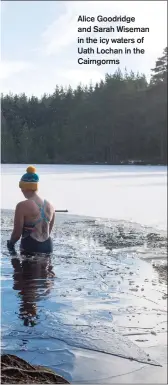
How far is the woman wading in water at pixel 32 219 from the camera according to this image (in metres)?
5.01

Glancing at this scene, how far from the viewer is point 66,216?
1072 centimetres

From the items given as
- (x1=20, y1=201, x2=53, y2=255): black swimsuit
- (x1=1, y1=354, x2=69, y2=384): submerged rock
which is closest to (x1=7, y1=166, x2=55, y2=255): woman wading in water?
(x1=20, y1=201, x2=53, y2=255): black swimsuit

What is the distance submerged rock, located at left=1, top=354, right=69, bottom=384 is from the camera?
2059 millimetres

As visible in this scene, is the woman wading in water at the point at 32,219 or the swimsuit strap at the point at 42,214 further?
the swimsuit strap at the point at 42,214

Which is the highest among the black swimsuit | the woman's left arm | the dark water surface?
the woman's left arm

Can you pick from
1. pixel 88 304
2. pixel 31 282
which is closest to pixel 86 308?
pixel 88 304

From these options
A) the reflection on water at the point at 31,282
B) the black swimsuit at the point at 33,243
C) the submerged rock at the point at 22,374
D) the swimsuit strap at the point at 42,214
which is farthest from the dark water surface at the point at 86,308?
the swimsuit strap at the point at 42,214

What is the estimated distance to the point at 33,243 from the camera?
5.45 meters

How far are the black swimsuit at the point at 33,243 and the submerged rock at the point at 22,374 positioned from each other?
2905mm

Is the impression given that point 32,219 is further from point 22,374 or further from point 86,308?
point 22,374

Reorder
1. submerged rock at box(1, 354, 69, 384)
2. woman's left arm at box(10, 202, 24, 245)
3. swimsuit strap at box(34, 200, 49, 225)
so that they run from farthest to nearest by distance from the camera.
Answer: swimsuit strap at box(34, 200, 49, 225), woman's left arm at box(10, 202, 24, 245), submerged rock at box(1, 354, 69, 384)

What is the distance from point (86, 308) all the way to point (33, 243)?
5.40 ft

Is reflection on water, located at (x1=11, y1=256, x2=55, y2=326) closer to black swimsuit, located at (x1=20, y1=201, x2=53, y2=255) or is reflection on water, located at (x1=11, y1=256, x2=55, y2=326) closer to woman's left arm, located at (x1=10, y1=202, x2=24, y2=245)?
black swimsuit, located at (x1=20, y1=201, x2=53, y2=255)

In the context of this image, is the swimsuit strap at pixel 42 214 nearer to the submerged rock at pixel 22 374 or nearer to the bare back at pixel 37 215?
the bare back at pixel 37 215
